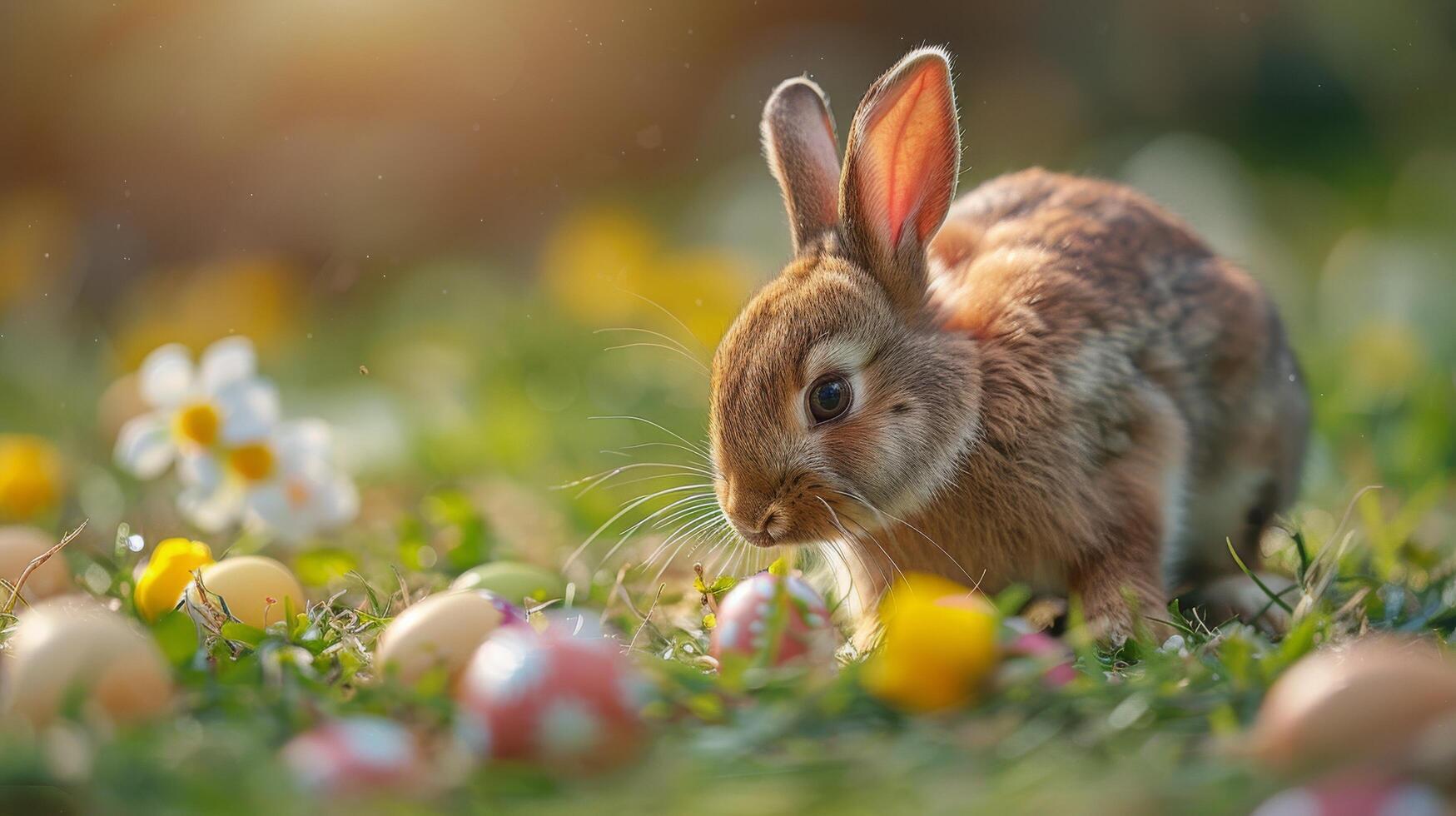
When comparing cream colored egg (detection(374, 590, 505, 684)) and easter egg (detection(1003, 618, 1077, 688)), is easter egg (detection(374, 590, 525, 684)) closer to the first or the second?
cream colored egg (detection(374, 590, 505, 684))

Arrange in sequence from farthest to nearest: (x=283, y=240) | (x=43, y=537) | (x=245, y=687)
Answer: (x=283, y=240), (x=43, y=537), (x=245, y=687)

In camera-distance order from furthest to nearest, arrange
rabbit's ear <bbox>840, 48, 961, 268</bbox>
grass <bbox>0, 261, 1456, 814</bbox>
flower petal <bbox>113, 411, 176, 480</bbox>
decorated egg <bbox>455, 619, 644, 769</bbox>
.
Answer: flower petal <bbox>113, 411, 176, 480</bbox>
rabbit's ear <bbox>840, 48, 961, 268</bbox>
decorated egg <bbox>455, 619, 644, 769</bbox>
grass <bbox>0, 261, 1456, 814</bbox>

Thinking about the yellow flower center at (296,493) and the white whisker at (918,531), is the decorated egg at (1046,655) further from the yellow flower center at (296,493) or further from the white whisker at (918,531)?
the yellow flower center at (296,493)

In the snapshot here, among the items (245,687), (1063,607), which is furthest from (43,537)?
(1063,607)

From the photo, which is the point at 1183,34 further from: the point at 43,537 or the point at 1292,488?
the point at 43,537

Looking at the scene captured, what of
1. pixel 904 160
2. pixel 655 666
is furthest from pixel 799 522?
pixel 904 160

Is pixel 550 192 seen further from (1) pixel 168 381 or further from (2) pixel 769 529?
(2) pixel 769 529

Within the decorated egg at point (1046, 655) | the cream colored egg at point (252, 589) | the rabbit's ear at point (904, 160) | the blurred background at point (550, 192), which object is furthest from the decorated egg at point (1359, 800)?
the cream colored egg at point (252, 589)

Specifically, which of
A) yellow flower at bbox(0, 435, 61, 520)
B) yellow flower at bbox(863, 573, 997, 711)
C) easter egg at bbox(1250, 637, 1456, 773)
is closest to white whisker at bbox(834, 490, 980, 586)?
yellow flower at bbox(863, 573, 997, 711)
